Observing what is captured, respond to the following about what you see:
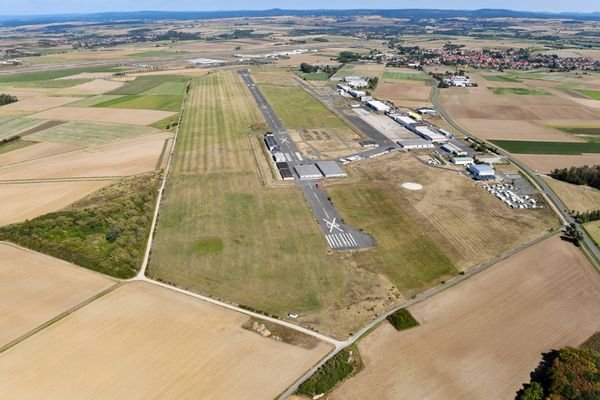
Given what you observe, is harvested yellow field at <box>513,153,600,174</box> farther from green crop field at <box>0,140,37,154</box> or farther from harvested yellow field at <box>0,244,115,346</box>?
green crop field at <box>0,140,37,154</box>

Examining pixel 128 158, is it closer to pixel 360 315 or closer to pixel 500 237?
pixel 360 315

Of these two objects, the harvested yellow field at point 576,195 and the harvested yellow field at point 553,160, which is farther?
the harvested yellow field at point 553,160

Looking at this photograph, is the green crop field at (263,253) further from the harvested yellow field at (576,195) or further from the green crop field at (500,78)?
the green crop field at (500,78)

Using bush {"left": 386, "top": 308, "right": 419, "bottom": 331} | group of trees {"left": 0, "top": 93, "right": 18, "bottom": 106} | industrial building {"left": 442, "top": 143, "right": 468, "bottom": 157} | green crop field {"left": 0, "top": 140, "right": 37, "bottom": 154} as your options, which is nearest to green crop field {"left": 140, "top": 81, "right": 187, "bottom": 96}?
group of trees {"left": 0, "top": 93, "right": 18, "bottom": 106}

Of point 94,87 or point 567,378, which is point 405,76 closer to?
point 94,87

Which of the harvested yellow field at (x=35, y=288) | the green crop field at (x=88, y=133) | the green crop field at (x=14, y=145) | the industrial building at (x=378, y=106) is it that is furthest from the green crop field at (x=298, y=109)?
the harvested yellow field at (x=35, y=288)

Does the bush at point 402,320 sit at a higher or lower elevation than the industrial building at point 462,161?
lower

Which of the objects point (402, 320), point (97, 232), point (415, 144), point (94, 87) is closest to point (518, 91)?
point (415, 144)
